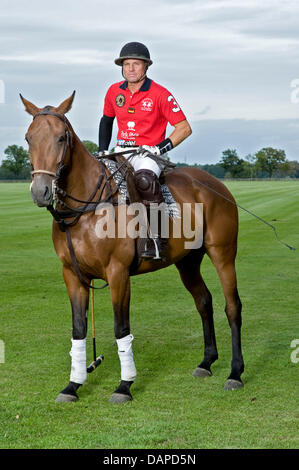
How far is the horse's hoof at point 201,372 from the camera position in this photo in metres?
7.19

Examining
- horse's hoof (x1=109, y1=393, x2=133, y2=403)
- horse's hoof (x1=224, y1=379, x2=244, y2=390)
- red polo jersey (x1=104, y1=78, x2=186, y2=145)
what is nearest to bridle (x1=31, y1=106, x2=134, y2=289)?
red polo jersey (x1=104, y1=78, x2=186, y2=145)

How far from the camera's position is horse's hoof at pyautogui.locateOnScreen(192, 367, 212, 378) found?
7.19 metres

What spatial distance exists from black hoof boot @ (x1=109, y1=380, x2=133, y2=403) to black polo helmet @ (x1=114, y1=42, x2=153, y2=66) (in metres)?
3.30

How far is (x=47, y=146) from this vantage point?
5.61 meters

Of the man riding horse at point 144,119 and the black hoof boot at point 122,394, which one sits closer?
the black hoof boot at point 122,394

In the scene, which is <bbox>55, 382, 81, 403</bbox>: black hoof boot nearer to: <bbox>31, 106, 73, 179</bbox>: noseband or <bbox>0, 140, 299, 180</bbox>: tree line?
<bbox>31, 106, 73, 179</bbox>: noseband

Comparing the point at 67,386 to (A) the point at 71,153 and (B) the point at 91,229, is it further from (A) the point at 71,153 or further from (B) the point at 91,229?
(A) the point at 71,153

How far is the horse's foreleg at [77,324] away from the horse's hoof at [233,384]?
1501 millimetres

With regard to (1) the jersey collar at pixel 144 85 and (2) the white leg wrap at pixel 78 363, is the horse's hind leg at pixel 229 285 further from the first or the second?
(1) the jersey collar at pixel 144 85

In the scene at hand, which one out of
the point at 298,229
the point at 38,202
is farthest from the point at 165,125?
the point at 298,229

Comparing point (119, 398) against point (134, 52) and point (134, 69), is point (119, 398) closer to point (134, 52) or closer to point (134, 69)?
point (134, 69)

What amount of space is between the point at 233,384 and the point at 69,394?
5.64ft

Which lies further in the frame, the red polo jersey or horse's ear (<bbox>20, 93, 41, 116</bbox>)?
the red polo jersey

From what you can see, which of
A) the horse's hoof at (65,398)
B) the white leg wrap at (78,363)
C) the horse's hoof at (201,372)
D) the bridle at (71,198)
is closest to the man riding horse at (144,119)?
the bridle at (71,198)
